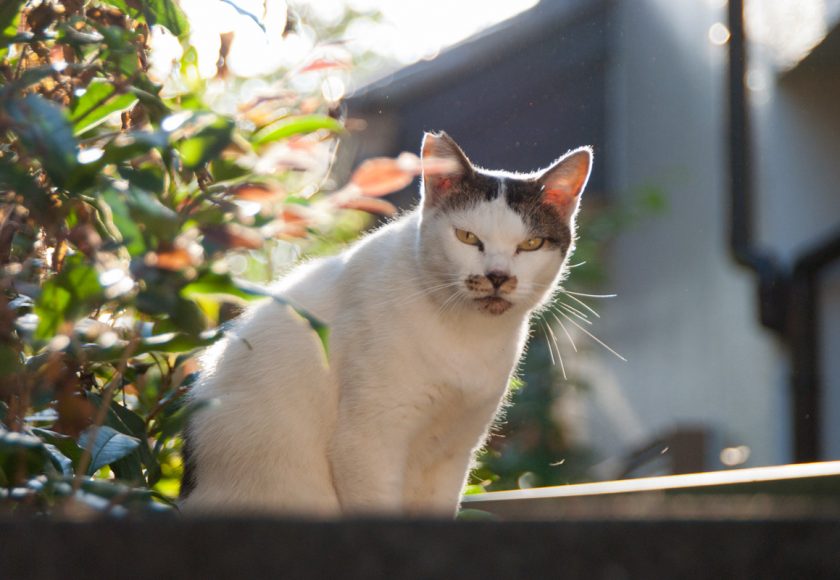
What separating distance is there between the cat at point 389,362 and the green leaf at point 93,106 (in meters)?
0.48

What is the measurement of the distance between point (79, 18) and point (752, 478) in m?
1.08

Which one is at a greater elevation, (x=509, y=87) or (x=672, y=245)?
(x=509, y=87)

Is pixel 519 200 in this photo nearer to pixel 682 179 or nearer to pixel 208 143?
pixel 208 143

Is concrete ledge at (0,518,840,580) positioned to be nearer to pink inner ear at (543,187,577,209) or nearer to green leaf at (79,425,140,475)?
green leaf at (79,425,140,475)

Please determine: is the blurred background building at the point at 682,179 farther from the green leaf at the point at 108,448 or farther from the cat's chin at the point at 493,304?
the green leaf at the point at 108,448

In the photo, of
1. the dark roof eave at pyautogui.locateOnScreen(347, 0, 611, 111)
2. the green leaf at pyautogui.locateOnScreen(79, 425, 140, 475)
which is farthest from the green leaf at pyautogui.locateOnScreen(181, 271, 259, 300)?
the dark roof eave at pyautogui.locateOnScreen(347, 0, 611, 111)

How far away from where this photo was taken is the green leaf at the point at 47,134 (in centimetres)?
81

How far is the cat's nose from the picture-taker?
5.51 feet

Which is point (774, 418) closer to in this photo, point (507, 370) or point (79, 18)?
point (507, 370)

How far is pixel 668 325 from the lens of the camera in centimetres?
554

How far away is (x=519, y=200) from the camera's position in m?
1.85

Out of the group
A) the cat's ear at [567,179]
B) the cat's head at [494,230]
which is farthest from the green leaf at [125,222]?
the cat's ear at [567,179]

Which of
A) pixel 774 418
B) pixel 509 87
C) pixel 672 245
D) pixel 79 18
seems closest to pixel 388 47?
pixel 509 87

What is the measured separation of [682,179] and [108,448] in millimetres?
4888
